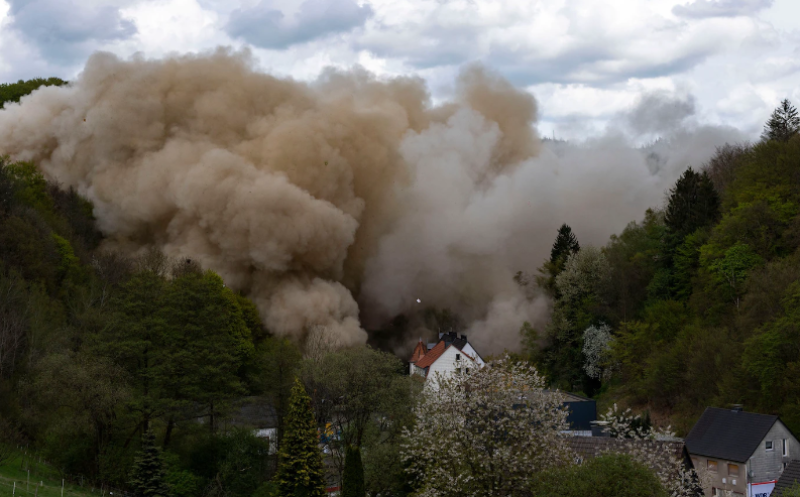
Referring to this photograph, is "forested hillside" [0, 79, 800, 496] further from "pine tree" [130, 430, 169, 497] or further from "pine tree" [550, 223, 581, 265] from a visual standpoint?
"pine tree" [550, 223, 581, 265]

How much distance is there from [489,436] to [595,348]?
1968cm

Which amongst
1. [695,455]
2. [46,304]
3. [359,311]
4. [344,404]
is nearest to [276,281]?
[359,311]

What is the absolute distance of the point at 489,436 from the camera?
21250 mm

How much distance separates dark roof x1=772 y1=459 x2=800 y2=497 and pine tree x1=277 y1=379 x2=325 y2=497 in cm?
1254

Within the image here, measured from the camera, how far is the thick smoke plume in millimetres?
46844

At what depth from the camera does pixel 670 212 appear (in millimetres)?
39344

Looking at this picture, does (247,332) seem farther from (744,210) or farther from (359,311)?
(744,210)

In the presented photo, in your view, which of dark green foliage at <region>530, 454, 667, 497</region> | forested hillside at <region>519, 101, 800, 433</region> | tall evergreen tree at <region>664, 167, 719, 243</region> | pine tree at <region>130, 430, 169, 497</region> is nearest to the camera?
dark green foliage at <region>530, 454, 667, 497</region>

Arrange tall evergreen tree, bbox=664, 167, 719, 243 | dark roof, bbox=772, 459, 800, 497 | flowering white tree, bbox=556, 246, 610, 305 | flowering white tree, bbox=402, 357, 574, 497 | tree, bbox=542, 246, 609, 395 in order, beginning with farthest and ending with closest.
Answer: flowering white tree, bbox=556, 246, 610, 305, tree, bbox=542, 246, 609, 395, tall evergreen tree, bbox=664, 167, 719, 243, dark roof, bbox=772, 459, 800, 497, flowering white tree, bbox=402, 357, 574, 497

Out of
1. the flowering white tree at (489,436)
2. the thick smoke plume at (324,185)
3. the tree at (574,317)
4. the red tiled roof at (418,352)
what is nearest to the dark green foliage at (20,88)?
the thick smoke plume at (324,185)

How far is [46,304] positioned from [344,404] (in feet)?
43.9

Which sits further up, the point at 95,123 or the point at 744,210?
the point at 95,123

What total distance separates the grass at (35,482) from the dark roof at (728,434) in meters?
17.4

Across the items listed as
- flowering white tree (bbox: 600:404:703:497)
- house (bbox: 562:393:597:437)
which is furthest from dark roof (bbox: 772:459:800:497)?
house (bbox: 562:393:597:437)
